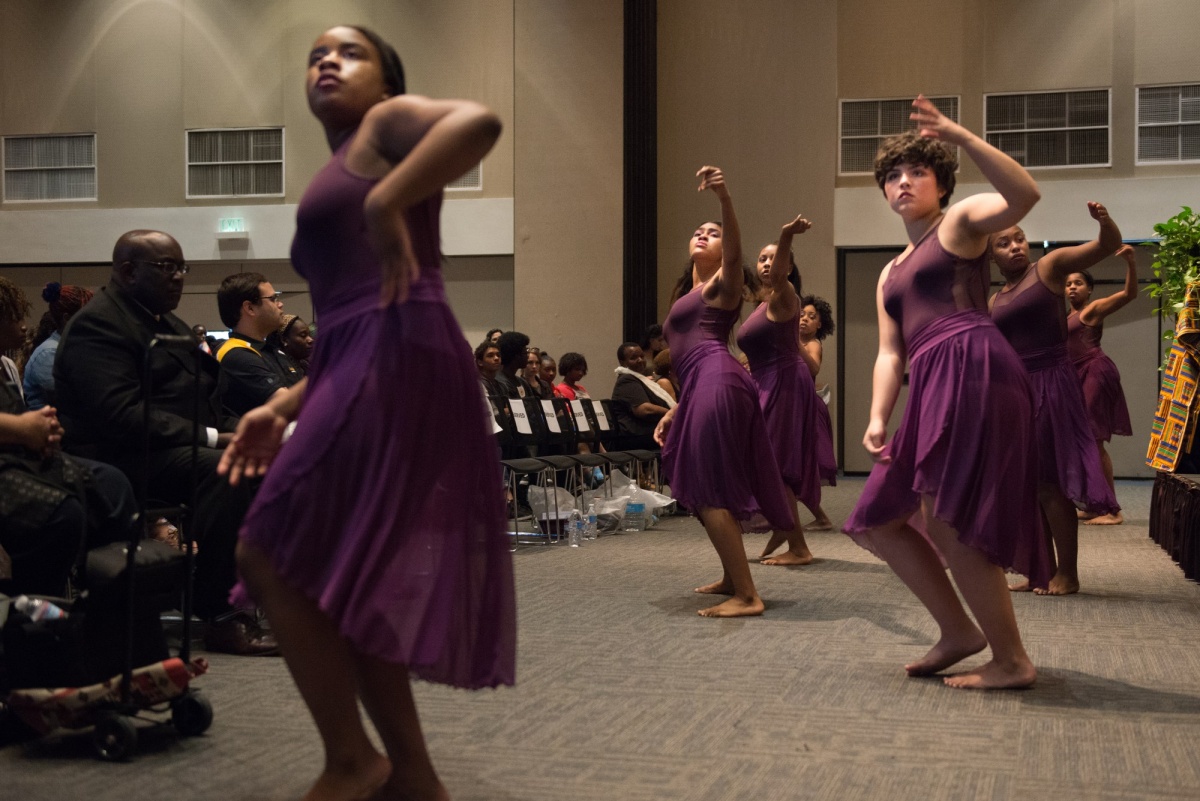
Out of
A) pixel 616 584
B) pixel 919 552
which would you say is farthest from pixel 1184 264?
pixel 919 552

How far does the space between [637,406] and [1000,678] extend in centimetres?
661

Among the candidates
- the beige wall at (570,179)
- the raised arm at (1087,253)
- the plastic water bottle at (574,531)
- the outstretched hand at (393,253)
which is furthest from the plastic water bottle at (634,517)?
the outstretched hand at (393,253)

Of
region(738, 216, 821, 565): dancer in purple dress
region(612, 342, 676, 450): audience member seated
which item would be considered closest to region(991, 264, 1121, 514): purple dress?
region(738, 216, 821, 565): dancer in purple dress

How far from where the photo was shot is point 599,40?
45.5ft

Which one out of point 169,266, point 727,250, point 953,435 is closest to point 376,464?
point 953,435

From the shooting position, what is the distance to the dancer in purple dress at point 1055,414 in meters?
5.39

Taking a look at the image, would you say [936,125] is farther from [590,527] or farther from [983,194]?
[590,527]

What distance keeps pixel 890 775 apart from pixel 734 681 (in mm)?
1012

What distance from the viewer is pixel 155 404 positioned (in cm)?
428

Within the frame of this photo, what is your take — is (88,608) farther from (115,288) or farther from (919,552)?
(919,552)

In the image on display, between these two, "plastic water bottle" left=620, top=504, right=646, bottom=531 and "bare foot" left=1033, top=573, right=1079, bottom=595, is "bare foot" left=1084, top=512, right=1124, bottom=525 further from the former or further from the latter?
"bare foot" left=1033, top=573, right=1079, bottom=595

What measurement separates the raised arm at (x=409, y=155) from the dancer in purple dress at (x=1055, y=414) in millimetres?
3775

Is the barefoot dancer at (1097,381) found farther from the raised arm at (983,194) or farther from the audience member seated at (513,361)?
the raised arm at (983,194)

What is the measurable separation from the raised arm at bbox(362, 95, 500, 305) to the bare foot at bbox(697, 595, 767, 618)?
3091 mm
